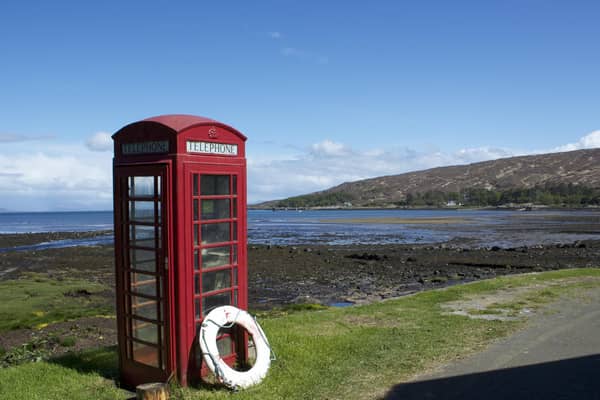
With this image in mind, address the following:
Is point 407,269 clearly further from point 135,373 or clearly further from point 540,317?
point 135,373

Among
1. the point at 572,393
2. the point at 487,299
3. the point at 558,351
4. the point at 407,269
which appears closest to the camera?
the point at 572,393

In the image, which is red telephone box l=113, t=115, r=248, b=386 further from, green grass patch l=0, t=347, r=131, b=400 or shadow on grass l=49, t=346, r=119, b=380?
shadow on grass l=49, t=346, r=119, b=380

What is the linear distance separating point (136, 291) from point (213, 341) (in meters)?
1.24

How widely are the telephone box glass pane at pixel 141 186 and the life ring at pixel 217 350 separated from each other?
1.67 meters

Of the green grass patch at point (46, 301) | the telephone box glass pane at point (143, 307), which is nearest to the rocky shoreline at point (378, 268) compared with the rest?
the green grass patch at point (46, 301)

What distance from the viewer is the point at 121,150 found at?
22.7 ft

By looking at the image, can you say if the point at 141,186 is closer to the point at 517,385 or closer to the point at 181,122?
the point at 181,122

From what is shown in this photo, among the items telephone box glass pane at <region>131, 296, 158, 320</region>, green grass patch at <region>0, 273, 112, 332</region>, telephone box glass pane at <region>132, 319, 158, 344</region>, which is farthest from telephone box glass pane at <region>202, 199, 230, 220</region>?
green grass patch at <region>0, 273, 112, 332</region>

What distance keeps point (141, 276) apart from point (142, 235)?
0.55m

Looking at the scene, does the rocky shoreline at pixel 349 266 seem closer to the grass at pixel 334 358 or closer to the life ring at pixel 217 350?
the grass at pixel 334 358

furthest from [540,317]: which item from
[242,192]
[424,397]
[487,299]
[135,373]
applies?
[135,373]

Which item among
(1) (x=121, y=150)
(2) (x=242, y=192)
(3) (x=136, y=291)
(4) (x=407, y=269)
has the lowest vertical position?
(4) (x=407, y=269)

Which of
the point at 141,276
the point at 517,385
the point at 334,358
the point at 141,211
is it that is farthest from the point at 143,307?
the point at 517,385

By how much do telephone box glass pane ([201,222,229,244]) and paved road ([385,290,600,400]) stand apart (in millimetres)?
2791
